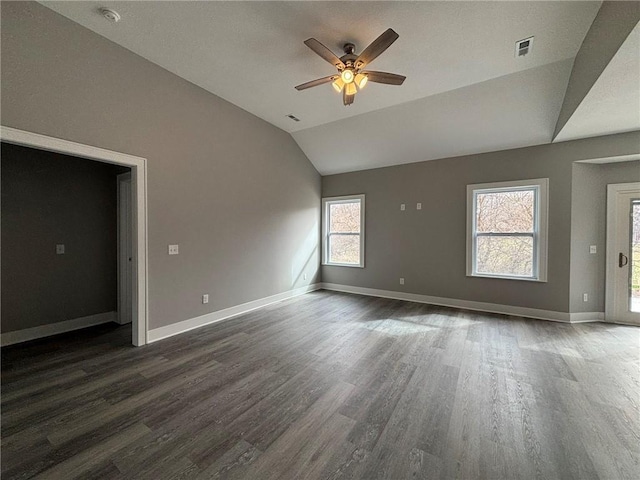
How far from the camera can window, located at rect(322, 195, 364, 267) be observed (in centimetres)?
589

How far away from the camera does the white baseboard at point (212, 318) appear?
10.5 ft

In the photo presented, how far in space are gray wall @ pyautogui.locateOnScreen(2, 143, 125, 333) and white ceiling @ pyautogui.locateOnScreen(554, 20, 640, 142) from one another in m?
5.84

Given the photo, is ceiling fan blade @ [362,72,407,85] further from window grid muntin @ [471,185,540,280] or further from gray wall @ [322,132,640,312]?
window grid muntin @ [471,185,540,280]

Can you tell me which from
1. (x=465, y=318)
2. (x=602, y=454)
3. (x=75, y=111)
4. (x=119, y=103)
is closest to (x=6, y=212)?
(x=75, y=111)

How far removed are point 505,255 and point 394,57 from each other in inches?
144

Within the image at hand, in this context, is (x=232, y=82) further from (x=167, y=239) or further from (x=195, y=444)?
(x=195, y=444)

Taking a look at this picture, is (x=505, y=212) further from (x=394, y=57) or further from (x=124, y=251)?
(x=124, y=251)

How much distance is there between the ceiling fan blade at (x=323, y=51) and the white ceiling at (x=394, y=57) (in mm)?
328

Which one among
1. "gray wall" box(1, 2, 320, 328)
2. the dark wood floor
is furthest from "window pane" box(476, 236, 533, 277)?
"gray wall" box(1, 2, 320, 328)

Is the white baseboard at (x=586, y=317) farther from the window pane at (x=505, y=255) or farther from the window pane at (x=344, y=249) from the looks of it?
the window pane at (x=344, y=249)

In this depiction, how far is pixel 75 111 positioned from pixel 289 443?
137 inches

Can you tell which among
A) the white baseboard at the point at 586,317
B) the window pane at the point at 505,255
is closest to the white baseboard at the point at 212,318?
the window pane at the point at 505,255

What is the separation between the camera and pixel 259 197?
456cm

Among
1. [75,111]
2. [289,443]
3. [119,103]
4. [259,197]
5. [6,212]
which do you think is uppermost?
[119,103]
